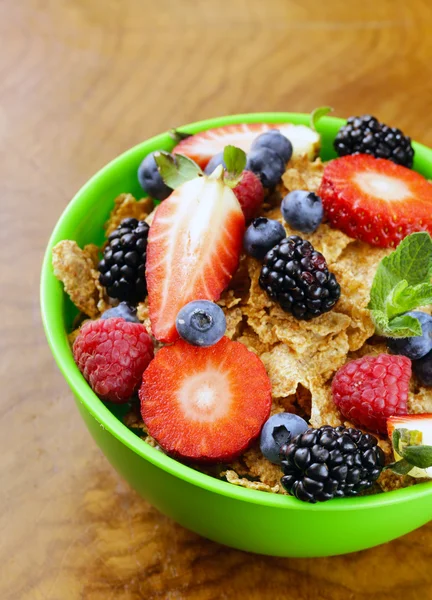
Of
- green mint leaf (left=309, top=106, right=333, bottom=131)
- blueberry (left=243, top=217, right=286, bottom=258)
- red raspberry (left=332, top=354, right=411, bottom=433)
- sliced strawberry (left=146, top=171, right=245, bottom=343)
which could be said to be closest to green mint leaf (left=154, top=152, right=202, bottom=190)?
sliced strawberry (left=146, top=171, right=245, bottom=343)

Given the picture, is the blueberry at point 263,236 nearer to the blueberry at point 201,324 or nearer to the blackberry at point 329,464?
the blueberry at point 201,324

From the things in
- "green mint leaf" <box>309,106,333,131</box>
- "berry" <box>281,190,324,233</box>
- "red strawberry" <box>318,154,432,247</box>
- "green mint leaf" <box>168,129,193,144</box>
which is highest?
"green mint leaf" <box>168,129,193,144</box>

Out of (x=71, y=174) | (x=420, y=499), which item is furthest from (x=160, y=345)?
(x=71, y=174)

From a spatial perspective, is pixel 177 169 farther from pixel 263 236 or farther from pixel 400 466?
pixel 400 466

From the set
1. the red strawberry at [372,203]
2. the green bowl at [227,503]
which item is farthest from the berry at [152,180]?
the red strawberry at [372,203]

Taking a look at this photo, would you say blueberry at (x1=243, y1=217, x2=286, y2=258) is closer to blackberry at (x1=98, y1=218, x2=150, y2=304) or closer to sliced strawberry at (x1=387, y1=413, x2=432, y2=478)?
blackberry at (x1=98, y1=218, x2=150, y2=304)

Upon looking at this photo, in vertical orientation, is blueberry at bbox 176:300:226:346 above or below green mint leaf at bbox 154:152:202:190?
below

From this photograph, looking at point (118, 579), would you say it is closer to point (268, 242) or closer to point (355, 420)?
point (355, 420)
